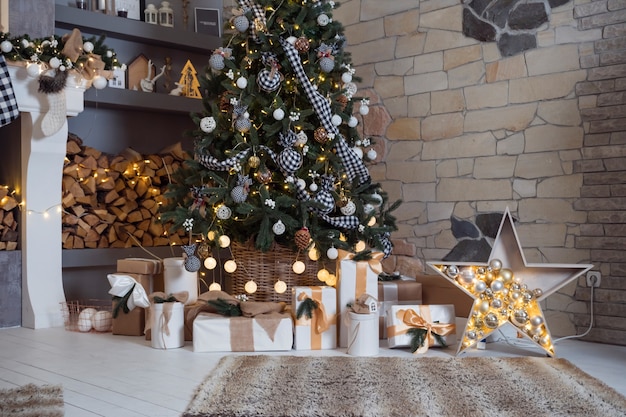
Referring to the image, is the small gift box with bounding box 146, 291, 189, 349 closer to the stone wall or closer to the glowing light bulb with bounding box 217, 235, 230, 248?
the glowing light bulb with bounding box 217, 235, 230, 248

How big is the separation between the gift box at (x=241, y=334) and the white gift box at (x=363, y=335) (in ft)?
0.91

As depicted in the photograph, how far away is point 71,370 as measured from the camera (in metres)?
2.71

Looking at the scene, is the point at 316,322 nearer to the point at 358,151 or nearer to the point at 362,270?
the point at 362,270

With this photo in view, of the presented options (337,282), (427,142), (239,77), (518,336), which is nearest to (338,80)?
(239,77)

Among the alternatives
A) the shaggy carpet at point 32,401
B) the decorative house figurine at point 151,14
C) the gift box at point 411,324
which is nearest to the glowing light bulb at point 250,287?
the gift box at point 411,324

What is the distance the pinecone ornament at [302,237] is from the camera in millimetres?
3283

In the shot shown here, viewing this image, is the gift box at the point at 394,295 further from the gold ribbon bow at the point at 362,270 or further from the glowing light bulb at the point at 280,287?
the glowing light bulb at the point at 280,287

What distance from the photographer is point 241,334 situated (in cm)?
306

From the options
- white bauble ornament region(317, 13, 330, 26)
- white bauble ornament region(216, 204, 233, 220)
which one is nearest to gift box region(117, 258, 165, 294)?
white bauble ornament region(216, 204, 233, 220)

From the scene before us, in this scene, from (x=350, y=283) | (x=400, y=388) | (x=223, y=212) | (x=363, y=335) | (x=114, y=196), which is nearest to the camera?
(x=400, y=388)

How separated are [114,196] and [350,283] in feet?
5.96

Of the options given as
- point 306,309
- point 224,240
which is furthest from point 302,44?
point 306,309

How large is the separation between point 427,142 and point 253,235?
4.20 feet

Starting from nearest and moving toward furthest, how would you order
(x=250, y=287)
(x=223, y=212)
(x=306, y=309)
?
(x=306, y=309), (x=223, y=212), (x=250, y=287)
